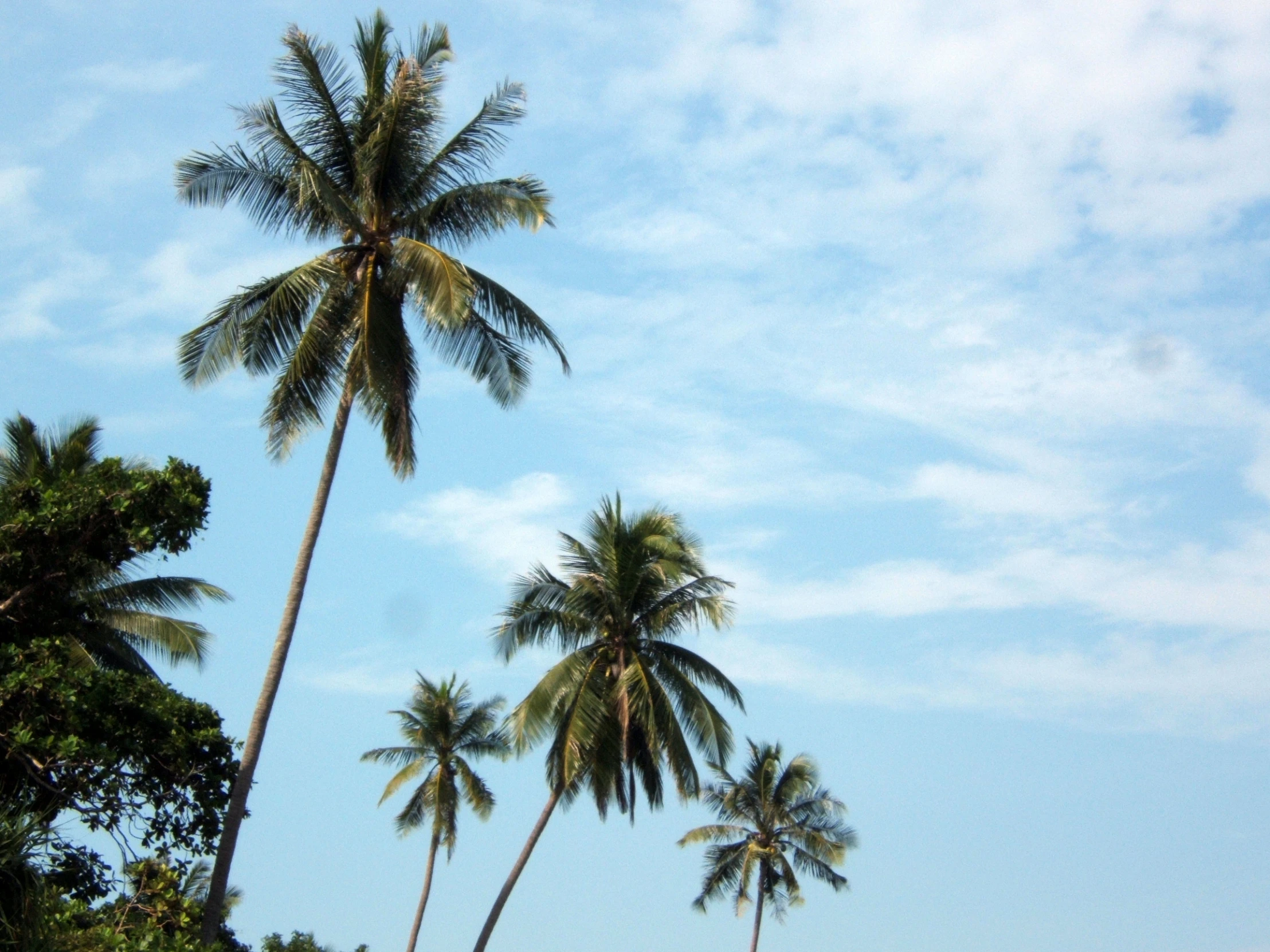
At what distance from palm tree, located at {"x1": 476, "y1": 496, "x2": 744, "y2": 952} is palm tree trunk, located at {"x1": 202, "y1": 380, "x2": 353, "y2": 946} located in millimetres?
9647

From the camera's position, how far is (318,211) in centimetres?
1961

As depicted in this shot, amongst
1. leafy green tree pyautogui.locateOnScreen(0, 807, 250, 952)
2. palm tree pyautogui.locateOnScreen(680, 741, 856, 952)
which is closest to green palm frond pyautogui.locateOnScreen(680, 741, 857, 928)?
palm tree pyautogui.locateOnScreen(680, 741, 856, 952)

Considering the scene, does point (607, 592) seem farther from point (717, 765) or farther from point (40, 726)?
point (40, 726)

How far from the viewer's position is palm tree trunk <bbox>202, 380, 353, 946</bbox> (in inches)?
620

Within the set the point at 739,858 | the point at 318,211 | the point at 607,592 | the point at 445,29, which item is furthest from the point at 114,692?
the point at 739,858

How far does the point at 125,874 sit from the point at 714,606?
14336 millimetres

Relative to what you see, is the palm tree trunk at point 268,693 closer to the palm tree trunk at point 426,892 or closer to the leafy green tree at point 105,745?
the leafy green tree at point 105,745

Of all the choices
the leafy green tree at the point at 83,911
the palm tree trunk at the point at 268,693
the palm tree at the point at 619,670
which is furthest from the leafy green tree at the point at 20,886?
the palm tree at the point at 619,670

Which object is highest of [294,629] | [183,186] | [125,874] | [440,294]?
[183,186]

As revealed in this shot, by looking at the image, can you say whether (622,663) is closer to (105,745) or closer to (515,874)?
(515,874)

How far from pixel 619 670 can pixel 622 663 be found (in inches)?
6.0

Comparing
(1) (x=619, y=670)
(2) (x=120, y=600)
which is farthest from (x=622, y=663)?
(2) (x=120, y=600)

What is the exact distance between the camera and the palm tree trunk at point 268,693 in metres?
→ 15.8

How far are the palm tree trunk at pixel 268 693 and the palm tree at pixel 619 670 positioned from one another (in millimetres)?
9647
